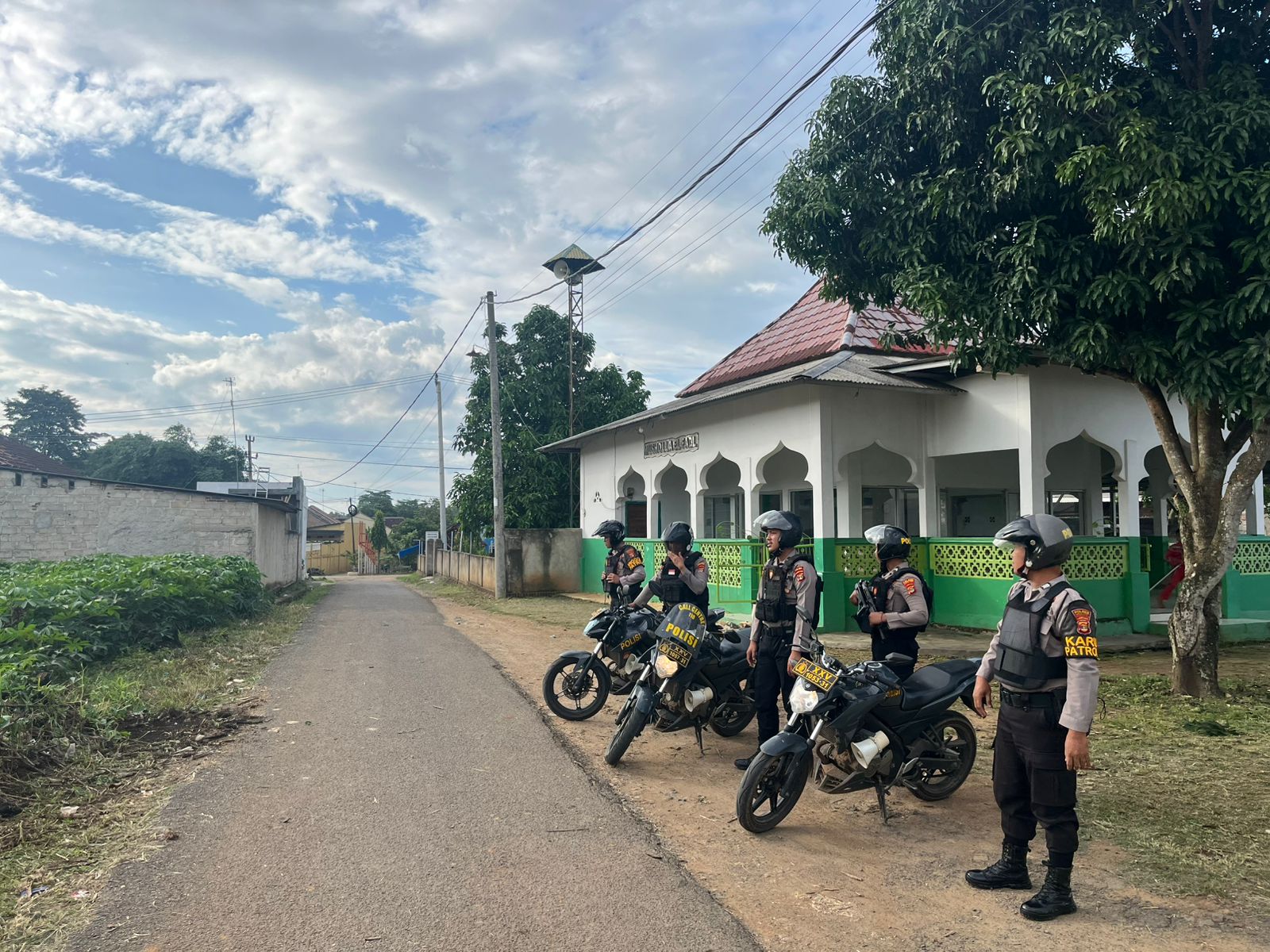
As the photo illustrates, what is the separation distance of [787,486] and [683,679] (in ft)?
35.8

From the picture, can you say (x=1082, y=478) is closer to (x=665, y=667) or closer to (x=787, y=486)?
(x=787, y=486)

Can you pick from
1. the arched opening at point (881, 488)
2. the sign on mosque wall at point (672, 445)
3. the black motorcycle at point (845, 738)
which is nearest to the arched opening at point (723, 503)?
the sign on mosque wall at point (672, 445)

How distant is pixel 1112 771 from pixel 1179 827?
109 centimetres

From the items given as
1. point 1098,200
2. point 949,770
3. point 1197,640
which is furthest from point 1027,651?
point 1197,640

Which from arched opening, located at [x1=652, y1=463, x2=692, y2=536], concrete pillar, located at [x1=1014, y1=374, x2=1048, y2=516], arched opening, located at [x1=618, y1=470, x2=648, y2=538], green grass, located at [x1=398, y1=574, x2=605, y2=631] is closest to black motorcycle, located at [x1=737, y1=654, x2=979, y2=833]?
concrete pillar, located at [x1=1014, y1=374, x2=1048, y2=516]

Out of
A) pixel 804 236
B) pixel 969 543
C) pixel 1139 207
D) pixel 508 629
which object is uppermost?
pixel 804 236

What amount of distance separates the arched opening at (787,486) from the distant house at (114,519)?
1299 centimetres

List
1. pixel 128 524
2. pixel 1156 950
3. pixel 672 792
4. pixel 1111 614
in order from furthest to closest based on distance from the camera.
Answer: pixel 128 524 < pixel 1111 614 < pixel 672 792 < pixel 1156 950

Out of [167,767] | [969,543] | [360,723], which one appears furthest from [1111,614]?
[167,767]

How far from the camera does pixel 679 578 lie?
698 centimetres

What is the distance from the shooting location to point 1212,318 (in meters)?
6.86

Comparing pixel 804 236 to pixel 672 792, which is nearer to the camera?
pixel 672 792

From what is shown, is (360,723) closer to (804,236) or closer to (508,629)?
(804,236)

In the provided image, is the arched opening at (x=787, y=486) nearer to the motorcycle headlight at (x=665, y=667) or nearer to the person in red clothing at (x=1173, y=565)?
the person in red clothing at (x=1173, y=565)
